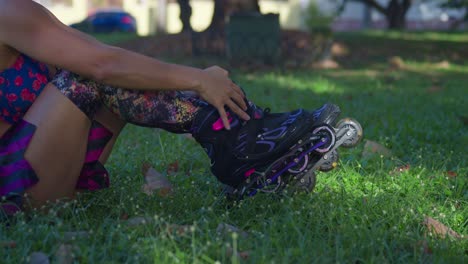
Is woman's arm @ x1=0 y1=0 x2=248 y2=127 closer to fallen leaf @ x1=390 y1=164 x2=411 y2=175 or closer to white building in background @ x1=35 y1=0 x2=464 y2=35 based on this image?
fallen leaf @ x1=390 y1=164 x2=411 y2=175

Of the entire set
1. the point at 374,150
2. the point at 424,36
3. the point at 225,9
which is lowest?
the point at 424,36

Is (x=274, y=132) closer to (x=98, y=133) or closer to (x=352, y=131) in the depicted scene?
(x=352, y=131)

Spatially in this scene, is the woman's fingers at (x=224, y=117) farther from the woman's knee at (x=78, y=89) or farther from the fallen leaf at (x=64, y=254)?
the fallen leaf at (x=64, y=254)

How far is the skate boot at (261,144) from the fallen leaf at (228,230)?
324mm

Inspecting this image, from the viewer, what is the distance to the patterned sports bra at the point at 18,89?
260 centimetres

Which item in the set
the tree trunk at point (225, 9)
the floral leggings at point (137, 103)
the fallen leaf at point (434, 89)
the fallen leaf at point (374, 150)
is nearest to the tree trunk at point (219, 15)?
the tree trunk at point (225, 9)

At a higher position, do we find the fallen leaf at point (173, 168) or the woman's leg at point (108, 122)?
the woman's leg at point (108, 122)

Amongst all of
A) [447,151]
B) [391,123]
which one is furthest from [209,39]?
[447,151]

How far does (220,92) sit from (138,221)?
580mm

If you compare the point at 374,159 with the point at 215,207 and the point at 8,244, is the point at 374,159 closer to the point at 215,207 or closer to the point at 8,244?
the point at 215,207

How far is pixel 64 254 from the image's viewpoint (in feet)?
7.27

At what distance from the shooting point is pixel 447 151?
4.19 meters

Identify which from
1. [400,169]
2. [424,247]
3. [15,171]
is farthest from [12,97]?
[400,169]

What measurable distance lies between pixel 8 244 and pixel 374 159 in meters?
2.17
